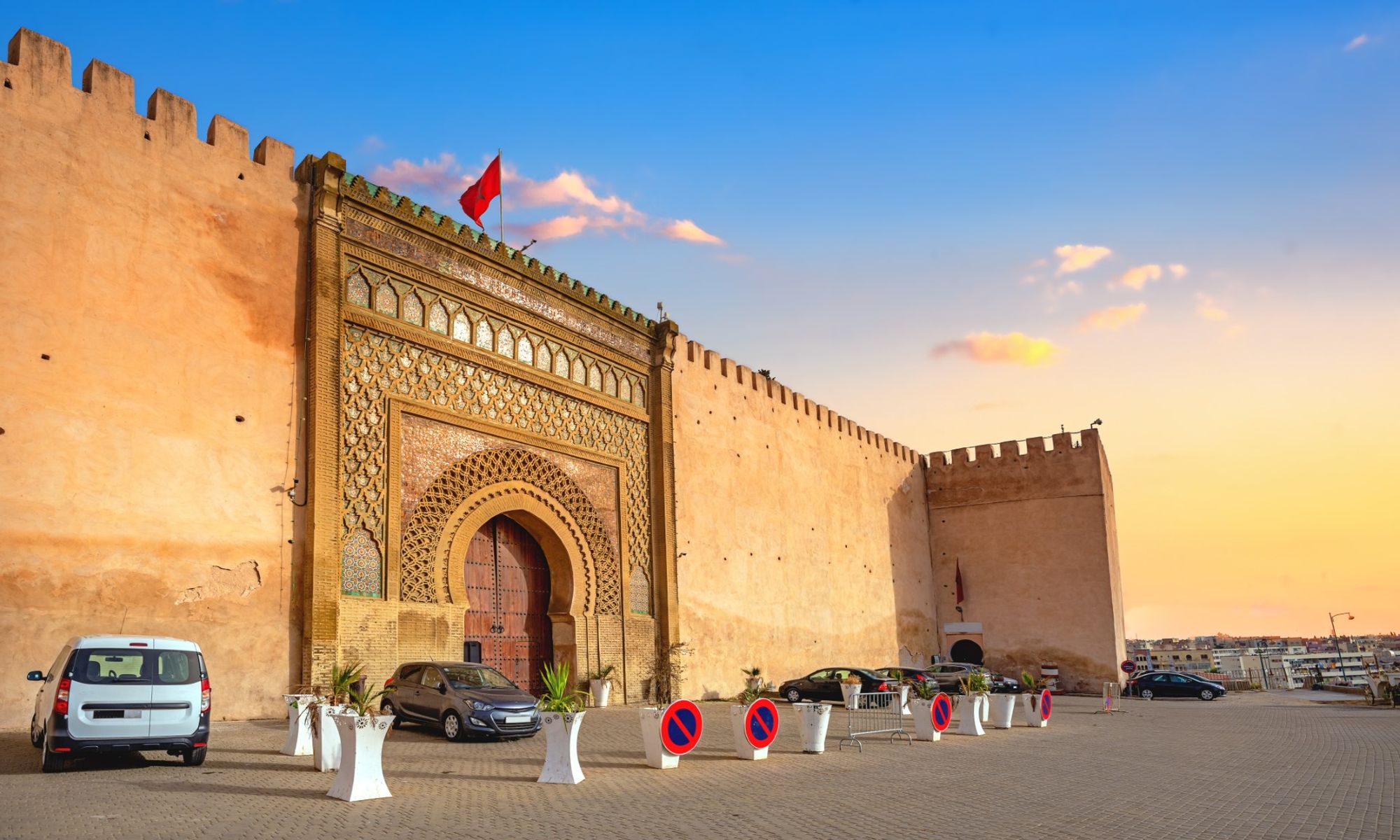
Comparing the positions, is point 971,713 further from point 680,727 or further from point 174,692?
point 174,692

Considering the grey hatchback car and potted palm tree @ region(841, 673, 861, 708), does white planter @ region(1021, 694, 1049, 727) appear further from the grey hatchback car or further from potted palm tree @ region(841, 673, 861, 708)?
the grey hatchback car

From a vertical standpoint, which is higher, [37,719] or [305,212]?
[305,212]

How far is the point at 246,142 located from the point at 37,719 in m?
7.98

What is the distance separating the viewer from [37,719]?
8.98 meters

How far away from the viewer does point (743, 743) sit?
36.3ft

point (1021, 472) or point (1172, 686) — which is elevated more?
point (1021, 472)

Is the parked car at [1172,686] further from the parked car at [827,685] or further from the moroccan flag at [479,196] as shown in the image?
the moroccan flag at [479,196]

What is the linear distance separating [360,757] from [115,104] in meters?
9.18

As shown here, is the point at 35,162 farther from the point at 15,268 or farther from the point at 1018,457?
the point at 1018,457

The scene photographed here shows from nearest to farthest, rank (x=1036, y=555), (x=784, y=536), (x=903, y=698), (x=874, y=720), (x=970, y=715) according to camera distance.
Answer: (x=970, y=715)
(x=874, y=720)
(x=903, y=698)
(x=784, y=536)
(x=1036, y=555)

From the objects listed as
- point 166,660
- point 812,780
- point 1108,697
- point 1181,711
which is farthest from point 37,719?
point 1181,711

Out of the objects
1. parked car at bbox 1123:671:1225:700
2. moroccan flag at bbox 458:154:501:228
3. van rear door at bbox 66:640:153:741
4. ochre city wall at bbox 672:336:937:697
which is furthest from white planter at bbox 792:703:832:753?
parked car at bbox 1123:671:1225:700

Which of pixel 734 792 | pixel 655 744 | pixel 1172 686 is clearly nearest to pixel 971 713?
pixel 655 744

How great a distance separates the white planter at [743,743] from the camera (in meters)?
11.0
